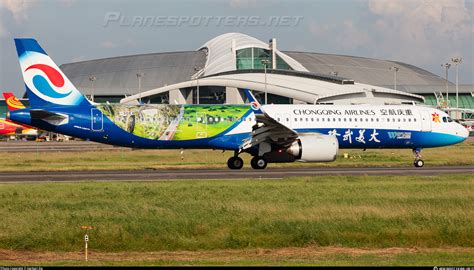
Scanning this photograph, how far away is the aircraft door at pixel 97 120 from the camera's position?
3872 centimetres

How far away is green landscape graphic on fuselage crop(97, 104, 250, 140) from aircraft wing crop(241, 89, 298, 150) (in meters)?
1.22

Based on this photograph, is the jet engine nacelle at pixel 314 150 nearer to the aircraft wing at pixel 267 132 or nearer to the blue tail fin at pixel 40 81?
the aircraft wing at pixel 267 132

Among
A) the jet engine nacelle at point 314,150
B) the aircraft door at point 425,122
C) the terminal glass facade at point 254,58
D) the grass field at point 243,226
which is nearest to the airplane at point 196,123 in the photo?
the jet engine nacelle at point 314,150

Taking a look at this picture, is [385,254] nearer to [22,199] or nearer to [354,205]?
[354,205]

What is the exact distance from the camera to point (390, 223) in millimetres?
20562

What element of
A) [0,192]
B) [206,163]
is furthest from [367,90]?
[0,192]

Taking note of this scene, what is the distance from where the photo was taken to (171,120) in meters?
39.7

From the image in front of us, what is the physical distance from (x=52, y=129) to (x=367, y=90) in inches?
3425

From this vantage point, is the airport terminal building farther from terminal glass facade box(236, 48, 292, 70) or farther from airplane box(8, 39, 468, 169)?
airplane box(8, 39, 468, 169)

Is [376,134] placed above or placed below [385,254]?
above

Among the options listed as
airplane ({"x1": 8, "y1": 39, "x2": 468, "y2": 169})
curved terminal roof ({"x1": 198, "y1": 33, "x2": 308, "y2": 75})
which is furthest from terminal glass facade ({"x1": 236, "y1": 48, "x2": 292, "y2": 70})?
airplane ({"x1": 8, "y1": 39, "x2": 468, "y2": 169})

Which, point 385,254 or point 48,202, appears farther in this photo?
point 48,202

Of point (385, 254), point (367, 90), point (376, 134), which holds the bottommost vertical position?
point (385, 254)

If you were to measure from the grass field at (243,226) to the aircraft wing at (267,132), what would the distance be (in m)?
11.3
